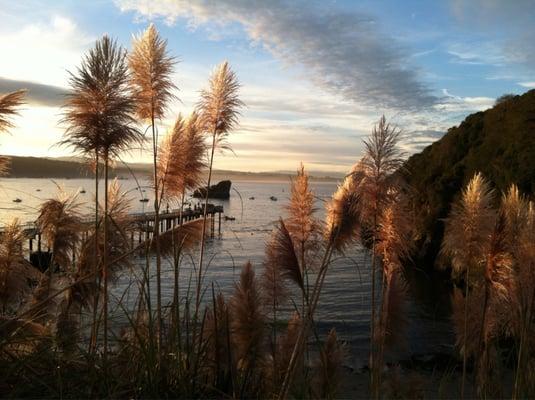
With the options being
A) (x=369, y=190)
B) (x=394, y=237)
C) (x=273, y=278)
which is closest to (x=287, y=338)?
(x=273, y=278)

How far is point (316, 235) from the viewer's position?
156 inches

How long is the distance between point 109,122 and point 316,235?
177 cm

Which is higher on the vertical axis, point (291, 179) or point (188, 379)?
point (291, 179)

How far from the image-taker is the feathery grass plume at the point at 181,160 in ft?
15.9

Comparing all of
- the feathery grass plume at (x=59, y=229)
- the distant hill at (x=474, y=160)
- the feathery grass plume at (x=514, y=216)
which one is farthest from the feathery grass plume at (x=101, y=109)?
the distant hill at (x=474, y=160)

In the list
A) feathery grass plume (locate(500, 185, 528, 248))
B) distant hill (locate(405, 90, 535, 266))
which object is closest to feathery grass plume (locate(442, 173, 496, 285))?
feathery grass plume (locate(500, 185, 528, 248))

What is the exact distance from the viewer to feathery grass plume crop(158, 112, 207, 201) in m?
4.85

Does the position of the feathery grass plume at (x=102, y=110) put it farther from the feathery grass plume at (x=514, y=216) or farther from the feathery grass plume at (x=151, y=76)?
the feathery grass plume at (x=514, y=216)

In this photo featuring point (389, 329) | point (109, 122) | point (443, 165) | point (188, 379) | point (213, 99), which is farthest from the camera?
point (443, 165)

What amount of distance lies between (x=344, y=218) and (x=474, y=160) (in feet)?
121

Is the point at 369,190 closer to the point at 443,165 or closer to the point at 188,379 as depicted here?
the point at 188,379

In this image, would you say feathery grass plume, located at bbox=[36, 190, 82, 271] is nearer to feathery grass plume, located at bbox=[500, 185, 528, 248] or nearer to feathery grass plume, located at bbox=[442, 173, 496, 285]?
feathery grass plume, located at bbox=[442, 173, 496, 285]

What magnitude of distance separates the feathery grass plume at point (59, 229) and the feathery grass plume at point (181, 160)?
1.01m

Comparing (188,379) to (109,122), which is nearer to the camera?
(188,379)
